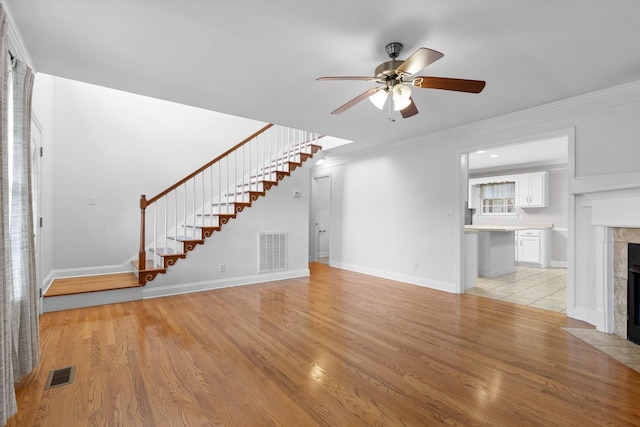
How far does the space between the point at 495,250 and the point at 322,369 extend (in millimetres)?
5020

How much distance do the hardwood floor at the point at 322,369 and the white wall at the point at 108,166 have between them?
4.54 ft

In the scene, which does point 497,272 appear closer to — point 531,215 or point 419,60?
point 531,215

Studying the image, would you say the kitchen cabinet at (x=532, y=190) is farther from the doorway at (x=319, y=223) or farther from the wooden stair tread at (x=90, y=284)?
the wooden stair tread at (x=90, y=284)

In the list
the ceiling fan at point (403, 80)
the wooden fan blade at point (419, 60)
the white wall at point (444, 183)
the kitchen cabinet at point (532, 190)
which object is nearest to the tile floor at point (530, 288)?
the white wall at point (444, 183)

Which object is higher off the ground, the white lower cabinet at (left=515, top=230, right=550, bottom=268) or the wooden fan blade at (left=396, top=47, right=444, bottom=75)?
the wooden fan blade at (left=396, top=47, right=444, bottom=75)

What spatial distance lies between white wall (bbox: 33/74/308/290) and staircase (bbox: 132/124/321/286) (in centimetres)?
22

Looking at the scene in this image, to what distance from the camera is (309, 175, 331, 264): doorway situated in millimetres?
8000

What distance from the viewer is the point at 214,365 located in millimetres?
2404

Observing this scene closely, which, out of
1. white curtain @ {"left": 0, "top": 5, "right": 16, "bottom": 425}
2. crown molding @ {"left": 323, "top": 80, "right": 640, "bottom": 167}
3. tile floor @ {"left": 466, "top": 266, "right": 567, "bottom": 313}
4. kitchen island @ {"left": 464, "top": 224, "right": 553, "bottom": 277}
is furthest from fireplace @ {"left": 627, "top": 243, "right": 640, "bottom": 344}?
white curtain @ {"left": 0, "top": 5, "right": 16, "bottom": 425}

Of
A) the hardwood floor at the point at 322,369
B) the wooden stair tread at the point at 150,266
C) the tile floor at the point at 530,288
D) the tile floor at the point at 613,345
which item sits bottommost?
the tile floor at the point at 530,288

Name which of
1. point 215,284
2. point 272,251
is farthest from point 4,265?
point 272,251

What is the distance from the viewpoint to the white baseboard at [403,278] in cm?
477

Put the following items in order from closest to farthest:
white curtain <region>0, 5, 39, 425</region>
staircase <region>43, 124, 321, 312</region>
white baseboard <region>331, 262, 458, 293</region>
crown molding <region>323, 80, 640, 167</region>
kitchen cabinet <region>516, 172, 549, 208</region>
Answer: white curtain <region>0, 5, 39, 425</region> < crown molding <region>323, 80, 640, 167</region> < staircase <region>43, 124, 321, 312</region> < white baseboard <region>331, 262, 458, 293</region> < kitchen cabinet <region>516, 172, 549, 208</region>

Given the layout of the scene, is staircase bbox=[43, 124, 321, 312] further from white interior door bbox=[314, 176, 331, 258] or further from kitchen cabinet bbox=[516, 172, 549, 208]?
kitchen cabinet bbox=[516, 172, 549, 208]
